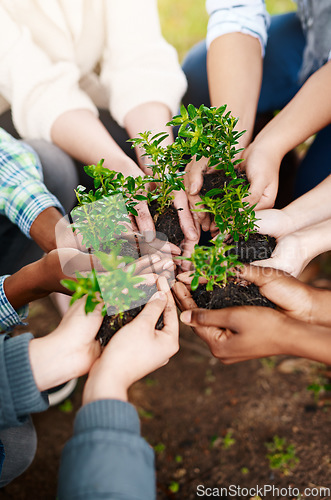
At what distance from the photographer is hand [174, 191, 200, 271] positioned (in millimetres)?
1575

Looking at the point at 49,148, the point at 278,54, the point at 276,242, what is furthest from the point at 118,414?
the point at 278,54

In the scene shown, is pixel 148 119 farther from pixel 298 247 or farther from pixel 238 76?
pixel 298 247

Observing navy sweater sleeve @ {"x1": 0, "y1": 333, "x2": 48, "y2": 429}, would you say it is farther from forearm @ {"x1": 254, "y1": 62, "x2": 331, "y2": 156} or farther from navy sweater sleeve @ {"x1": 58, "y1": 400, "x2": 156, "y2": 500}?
forearm @ {"x1": 254, "y1": 62, "x2": 331, "y2": 156}

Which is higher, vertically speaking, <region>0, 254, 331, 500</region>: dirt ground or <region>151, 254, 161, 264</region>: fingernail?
<region>151, 254, 161, 264</region>: fingernail

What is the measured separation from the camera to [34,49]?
2045 millimetres

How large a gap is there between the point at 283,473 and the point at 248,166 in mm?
1674

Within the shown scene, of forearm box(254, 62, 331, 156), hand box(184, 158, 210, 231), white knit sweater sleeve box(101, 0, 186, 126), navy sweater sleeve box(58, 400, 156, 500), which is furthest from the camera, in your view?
white knit sweater sleeve box(101, 0, 186, 126)

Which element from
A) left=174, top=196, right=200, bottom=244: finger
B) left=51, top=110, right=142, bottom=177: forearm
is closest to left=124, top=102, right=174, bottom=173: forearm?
left=51, top=110, right=142, bottom=177: forearm

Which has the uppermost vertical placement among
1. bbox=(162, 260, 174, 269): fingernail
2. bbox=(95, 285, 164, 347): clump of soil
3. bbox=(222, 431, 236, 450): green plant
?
bbox=(162, 260, 174, 269): fingernail

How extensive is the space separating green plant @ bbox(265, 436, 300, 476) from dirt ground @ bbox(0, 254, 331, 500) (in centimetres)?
2

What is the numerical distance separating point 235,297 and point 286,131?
3.20 ft

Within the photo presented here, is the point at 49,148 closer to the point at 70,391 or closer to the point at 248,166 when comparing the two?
the point at 248,166

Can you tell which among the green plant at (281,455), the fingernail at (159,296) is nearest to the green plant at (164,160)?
the fingernail at (159,296)

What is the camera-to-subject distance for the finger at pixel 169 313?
1351 mm
